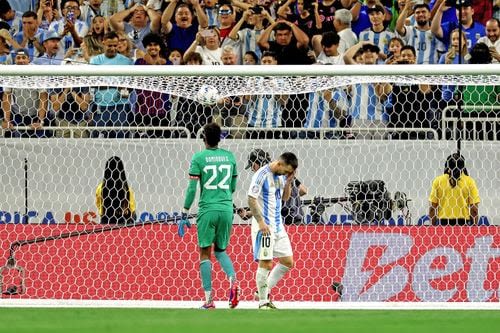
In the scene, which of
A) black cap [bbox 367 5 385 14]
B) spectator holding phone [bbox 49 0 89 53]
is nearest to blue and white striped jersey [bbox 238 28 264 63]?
black cap [bbox 367 5 385 14]

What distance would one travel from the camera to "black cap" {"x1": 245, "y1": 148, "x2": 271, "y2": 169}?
509 inches

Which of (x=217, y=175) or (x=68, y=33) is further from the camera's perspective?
(x=68, y=33)

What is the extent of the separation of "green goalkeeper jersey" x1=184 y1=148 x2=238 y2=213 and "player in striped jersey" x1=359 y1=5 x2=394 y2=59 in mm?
5031

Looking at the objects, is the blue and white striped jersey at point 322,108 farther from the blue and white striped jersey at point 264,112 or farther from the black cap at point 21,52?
the black cap at point 21,52

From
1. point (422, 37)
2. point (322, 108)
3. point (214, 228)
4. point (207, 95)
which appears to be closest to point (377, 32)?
point (422, 37)

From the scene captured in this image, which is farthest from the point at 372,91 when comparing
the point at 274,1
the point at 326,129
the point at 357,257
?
the point at 274,1

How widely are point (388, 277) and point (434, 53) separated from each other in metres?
4.08

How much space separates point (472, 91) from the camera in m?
13.8

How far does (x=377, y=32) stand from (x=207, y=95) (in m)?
3.90

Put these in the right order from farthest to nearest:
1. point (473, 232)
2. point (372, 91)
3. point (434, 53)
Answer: point (434, 53) → point (372, 91) → point (473, 232)

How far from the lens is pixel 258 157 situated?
42.7ft

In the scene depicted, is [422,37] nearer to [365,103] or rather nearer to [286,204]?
[365,103]

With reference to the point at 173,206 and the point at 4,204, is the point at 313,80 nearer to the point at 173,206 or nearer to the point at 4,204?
the point at 173,206

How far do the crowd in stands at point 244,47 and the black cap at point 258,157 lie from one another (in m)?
0.48
